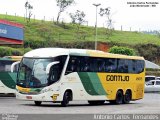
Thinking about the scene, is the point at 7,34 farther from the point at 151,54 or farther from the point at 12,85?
the point at 151,54

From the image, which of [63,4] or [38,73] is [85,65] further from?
[63,4]

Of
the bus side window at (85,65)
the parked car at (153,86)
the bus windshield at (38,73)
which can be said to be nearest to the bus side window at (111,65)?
the bus side window at (85,65)

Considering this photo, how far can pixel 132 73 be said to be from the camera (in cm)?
3216

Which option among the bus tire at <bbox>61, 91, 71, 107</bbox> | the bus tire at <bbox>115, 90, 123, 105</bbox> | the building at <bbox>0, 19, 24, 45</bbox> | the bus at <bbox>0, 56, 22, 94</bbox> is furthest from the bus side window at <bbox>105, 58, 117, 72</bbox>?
the building at <bbox>0, 19, 24, 45</bbox>

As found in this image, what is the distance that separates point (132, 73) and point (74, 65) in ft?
20.7

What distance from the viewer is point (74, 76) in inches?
1064

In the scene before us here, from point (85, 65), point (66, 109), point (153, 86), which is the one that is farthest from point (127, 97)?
point (153, 86)

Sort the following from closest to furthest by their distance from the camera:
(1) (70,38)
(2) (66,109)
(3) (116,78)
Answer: (2) (66,109), (3) (116,78), (1) (70,38)

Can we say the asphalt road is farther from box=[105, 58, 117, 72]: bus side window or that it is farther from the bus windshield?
box=[105, 58, 117, 72]: bus side window

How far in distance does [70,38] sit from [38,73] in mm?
52436

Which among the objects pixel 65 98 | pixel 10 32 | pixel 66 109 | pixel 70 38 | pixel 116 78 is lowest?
pixel 66 109

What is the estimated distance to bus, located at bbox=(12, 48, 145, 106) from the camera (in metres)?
25.6

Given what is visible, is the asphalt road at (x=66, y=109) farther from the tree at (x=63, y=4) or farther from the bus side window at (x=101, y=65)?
the tree at (x=63, y=4)

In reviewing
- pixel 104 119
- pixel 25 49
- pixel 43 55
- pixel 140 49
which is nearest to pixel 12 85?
pixel 43 55
